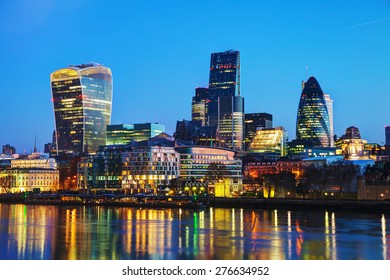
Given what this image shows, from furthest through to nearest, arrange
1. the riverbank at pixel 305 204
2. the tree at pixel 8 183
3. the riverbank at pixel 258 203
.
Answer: the tree at pixel 8 183 < the riverbank at pixel 258 203 < the riverbank at pixel 305 204

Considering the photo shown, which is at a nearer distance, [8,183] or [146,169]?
[146,169]

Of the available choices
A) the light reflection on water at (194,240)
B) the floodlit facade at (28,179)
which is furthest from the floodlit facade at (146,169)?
the light reflection on water at (194,240)

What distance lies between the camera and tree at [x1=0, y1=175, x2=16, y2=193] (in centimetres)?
16025

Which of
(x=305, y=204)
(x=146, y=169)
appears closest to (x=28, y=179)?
(x=146, y=169)

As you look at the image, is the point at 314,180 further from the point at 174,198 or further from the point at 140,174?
the point at 140,174

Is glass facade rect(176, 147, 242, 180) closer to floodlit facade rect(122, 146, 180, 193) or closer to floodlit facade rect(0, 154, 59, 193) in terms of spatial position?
floodlit facade rect(122, 146, 180, 193)

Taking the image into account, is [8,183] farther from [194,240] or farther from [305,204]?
[194,240]

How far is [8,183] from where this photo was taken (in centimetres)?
16200

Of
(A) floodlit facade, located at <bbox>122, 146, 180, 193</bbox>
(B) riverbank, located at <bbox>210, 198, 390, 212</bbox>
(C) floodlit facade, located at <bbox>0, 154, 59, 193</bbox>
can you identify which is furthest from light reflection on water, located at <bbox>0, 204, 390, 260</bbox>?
(C) floodlit facade, located at <bbox>0, 154, 59, 193</bbox>

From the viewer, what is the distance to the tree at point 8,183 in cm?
16025

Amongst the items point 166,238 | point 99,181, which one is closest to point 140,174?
point 99,181

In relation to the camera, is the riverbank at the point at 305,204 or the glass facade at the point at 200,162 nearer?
the riverbank at the point at 305,204

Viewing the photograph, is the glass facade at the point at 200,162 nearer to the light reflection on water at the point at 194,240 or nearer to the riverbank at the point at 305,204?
the riverbank at the point at 305,204
